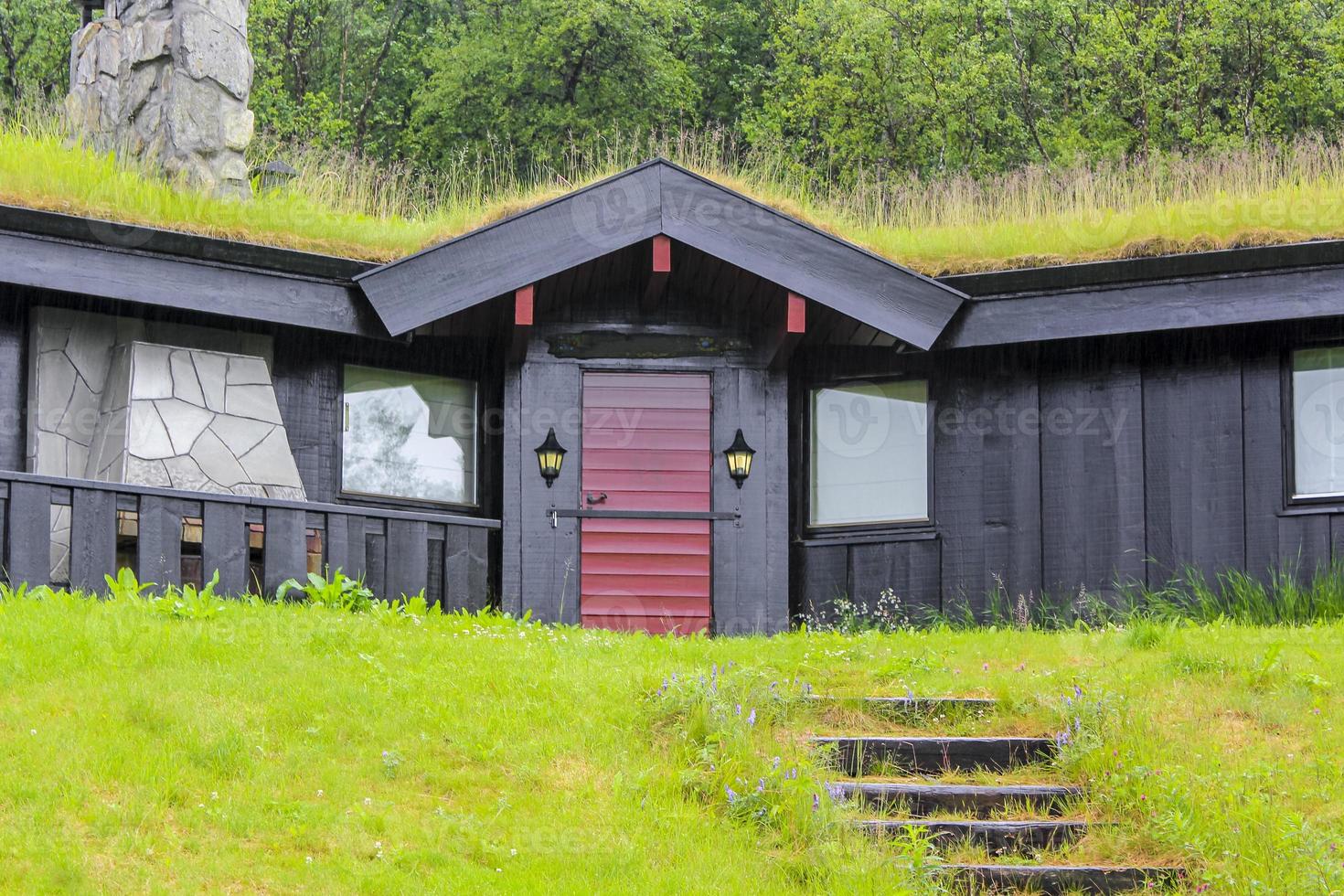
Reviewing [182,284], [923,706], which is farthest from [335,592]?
[923,706]

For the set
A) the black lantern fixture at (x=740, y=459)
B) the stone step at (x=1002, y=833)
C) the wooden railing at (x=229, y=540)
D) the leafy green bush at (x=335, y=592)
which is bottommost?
the stone step at (x=1002, y=833)

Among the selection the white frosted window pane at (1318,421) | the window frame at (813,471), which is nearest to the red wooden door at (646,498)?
the window frame at (813,471)

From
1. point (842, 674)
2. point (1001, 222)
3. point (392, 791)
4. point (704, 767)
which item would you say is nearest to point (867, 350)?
point (1001, 222)

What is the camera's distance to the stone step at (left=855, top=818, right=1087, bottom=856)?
6.02 metres

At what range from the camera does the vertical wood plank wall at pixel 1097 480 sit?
10680 mm

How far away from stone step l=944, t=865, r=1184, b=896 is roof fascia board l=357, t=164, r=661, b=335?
6.15m

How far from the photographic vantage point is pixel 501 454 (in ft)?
37.4

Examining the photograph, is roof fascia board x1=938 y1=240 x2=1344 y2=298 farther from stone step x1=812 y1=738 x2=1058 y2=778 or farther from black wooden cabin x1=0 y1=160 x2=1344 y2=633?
stone step x1=812 y1=738 x2=1058 y2=778

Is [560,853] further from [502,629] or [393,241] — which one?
[393,241]

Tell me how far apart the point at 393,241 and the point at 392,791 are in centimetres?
618

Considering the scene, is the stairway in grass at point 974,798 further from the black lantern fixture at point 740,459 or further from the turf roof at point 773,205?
the turf roof at point 773,205

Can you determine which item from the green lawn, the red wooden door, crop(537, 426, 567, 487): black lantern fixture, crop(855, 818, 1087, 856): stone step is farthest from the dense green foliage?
crop(855, 818, 1087, 856): stone step

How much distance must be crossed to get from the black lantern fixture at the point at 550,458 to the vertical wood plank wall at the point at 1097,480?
6.39 ft

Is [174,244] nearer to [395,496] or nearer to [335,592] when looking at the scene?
[395,496]
